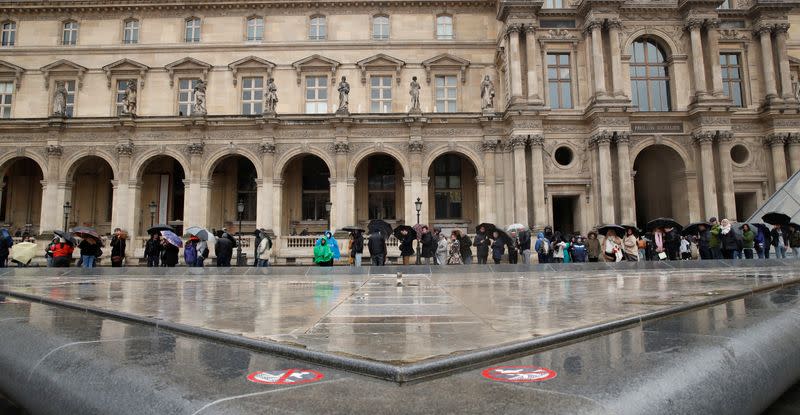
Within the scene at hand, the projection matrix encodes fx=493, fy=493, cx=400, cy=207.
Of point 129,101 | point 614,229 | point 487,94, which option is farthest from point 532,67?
point 129,101

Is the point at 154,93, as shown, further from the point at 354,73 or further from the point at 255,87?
the point at 354,73

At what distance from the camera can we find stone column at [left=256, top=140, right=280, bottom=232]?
29359mm

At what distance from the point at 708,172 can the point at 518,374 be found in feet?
104

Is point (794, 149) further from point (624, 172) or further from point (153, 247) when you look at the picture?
point (153, 247)

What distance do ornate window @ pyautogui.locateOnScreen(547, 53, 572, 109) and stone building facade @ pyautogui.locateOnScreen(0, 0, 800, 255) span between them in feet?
0.32

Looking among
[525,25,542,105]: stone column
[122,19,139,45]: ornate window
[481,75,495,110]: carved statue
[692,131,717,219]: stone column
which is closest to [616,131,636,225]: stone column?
[692,131,717,219]: stone column

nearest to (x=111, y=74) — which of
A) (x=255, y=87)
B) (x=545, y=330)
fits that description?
(x=255, y=87)

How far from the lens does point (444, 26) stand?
113ft

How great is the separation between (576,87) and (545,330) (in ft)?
96.5

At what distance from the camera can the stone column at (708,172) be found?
2912cm

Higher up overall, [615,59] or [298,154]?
[615,59]


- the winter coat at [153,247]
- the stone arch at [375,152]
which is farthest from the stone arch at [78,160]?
the stone arch at [375,152]

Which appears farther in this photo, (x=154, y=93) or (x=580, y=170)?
(x=154, y=93)

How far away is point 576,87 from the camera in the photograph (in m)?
31.1
